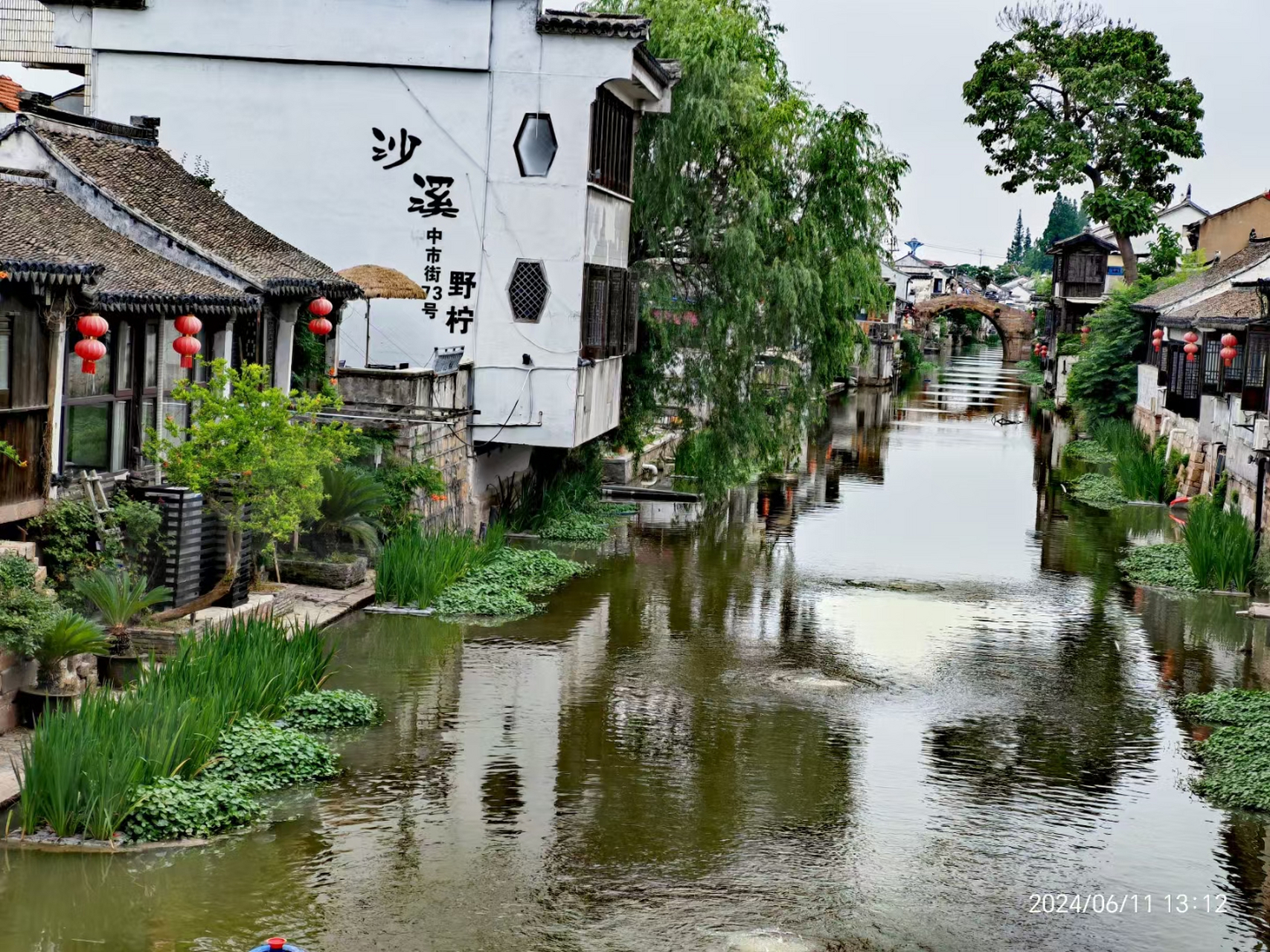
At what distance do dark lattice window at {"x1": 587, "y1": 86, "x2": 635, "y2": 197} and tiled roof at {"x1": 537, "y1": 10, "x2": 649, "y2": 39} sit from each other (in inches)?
38.9

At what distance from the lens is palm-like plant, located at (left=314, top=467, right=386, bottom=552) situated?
75.2ft

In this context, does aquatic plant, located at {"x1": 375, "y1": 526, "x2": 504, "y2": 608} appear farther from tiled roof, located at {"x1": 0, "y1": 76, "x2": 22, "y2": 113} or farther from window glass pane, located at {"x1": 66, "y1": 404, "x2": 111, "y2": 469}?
tiled roof, located at {"x1": 0, "y1": 76, "x2": 22, "y2": 113}

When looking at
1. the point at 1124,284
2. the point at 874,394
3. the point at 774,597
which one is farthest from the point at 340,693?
the point at 874,394

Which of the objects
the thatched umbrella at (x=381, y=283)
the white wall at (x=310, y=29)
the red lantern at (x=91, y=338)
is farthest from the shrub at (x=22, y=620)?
the white wall at (x=310, y=29)

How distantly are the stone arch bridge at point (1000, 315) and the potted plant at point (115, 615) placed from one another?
354 ft

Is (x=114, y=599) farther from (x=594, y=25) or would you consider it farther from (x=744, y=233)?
(x=744, y=233)

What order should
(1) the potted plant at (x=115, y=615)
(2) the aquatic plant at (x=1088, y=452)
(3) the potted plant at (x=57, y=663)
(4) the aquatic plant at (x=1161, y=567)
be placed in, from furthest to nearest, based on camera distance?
(2) the aquatic plant at (x=1088, y=452) → (4) the aquatic plant at (x=1161, y=567) → (1) the potted plant at (x=115, y=615) → (3) the potted plant at (x=57, y=663)

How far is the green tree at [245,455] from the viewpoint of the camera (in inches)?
720

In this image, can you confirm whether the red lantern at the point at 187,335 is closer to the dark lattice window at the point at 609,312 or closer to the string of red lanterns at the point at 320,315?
the string of red lanterns at the point at 320,315

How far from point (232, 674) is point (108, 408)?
5.11 meters

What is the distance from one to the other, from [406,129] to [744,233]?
7.34 metres

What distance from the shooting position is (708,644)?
22.0 meters

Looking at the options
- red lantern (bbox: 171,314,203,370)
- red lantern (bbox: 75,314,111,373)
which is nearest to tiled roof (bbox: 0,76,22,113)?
red lantern (bbox: 171,314,203,370)
